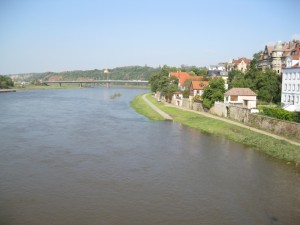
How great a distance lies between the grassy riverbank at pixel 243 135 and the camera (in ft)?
74.4

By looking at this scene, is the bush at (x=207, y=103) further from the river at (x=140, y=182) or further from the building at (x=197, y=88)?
the river at (x=140, y=182)

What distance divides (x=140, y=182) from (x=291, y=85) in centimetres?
2584

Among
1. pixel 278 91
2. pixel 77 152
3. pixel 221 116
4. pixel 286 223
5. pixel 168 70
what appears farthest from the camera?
pixel 168 70

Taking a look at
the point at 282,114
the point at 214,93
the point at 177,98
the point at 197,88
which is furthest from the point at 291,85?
the point at 177,98

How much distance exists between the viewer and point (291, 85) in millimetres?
37062

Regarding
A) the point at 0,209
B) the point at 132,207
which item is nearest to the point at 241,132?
the point at 132,207

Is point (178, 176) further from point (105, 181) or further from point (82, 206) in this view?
point (82, 206)

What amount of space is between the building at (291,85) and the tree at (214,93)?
683 centimetres

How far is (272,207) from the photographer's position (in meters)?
14.6

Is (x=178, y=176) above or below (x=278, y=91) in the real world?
below

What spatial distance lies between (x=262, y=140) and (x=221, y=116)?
41.1ft

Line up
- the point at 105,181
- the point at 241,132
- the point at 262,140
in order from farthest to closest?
the point at 241,132
the point at 262,140
the point at 105,181

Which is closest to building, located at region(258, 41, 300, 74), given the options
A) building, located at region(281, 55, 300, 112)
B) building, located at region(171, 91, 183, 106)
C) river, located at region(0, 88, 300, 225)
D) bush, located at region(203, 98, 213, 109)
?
building, located at region(281, 55, 300, 112)

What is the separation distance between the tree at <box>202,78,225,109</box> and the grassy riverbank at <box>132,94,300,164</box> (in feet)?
7.35
